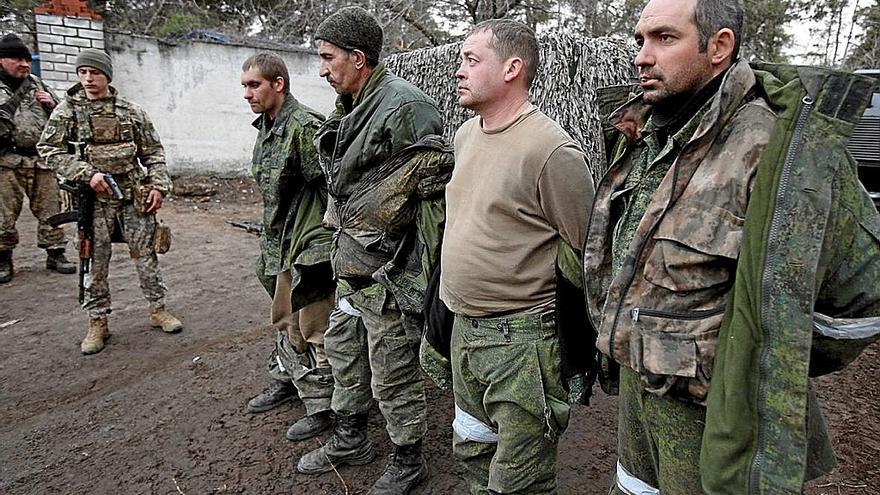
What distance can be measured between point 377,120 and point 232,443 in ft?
6.26

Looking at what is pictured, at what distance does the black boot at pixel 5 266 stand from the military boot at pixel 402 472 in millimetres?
4943

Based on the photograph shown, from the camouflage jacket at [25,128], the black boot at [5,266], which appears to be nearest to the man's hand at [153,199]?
the camouflage jacket at [25,128]

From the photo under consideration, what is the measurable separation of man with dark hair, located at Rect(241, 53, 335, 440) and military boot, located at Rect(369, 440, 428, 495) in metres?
0.64

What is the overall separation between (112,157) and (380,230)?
273 centimetres

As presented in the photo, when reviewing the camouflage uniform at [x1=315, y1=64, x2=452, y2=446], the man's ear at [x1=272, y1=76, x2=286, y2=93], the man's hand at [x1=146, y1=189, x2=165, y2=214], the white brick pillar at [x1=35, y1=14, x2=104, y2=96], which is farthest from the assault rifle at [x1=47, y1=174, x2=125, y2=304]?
the white brick pillar at [x1=35, y1=14, x2=104, y2=96]

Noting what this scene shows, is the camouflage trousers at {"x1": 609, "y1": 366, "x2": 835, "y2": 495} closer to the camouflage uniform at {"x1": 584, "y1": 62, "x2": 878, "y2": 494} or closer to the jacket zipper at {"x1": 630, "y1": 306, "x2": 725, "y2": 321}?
the camouflage uniform at {"x1": 584, "y1": 62, "x2": 878, "y2": 494}

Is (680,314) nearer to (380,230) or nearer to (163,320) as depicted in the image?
(380,230)

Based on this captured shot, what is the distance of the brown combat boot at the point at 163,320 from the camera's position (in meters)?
4.47

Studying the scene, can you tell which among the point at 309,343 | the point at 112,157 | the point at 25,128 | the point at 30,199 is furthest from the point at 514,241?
the point at 30,199

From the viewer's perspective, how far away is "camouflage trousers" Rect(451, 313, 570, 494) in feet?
6.26

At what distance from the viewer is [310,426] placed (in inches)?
123

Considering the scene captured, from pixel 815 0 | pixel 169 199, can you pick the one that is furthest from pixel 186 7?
pixel 815 0

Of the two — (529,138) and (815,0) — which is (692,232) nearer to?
(529,138)

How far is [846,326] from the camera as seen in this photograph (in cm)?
128
